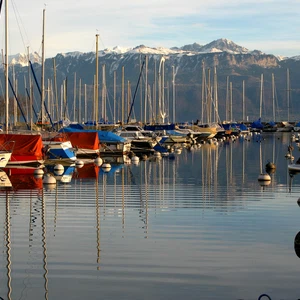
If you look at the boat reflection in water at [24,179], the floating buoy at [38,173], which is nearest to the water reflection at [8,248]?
the boat reflection in water at [24,179]

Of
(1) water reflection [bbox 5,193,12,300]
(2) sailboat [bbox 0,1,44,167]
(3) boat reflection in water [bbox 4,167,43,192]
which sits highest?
(2) sailboat [bbox 0,1,44,167]

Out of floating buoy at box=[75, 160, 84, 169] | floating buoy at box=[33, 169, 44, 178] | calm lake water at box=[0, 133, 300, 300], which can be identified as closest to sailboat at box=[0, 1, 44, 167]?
floating buoy at box=[33, 169, 44, 178]

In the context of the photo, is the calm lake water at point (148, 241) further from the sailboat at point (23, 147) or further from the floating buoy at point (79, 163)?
the floating buoy at point (79, 163)

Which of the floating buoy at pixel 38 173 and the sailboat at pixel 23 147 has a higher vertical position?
the sailboat at pixel 23 147

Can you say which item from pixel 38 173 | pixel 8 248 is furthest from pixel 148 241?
pixel 38 173

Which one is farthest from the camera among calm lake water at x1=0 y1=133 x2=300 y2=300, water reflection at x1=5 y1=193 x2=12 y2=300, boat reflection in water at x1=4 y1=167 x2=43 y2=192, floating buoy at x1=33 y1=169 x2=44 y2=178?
floating buoy at x1=33 y1=169 x2=44 y2=178

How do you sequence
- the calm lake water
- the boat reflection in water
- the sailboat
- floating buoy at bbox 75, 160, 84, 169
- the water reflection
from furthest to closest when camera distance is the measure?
floating buoy at bbox 75, 160, 84, 169 → the sailboat → the boat reflection in water → the calm lake water → the water reflection

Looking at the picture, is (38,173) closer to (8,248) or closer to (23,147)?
(23,147)

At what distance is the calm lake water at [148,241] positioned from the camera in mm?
15922

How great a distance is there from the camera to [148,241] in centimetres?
2108

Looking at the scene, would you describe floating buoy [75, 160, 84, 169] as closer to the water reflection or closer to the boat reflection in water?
the boat reflection in water

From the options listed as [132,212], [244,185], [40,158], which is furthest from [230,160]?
[132,212]

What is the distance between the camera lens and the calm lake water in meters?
15.9

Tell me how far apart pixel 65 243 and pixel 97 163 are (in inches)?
1282
